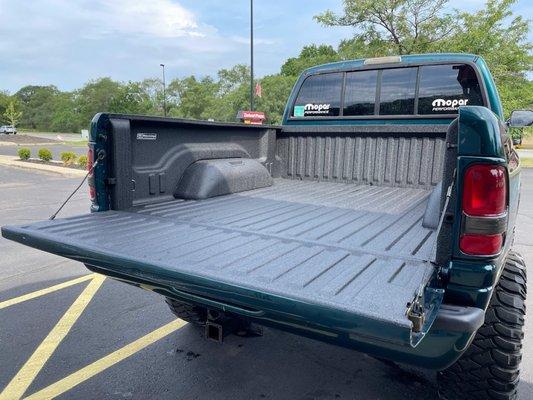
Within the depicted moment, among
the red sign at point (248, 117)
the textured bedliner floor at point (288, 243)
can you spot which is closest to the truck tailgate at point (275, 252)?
the textured bedliner floor at point (288, 243)

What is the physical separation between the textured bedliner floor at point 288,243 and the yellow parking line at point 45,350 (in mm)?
1091

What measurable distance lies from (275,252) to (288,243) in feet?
Answer: 0.59

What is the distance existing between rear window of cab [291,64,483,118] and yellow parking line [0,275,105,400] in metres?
Answer: 3.19

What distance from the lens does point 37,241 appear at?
2.31 m

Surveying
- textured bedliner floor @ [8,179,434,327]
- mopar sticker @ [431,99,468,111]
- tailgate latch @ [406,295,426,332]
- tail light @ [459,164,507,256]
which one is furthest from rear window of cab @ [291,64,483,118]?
tailgate latch @ [406,295,426,332]

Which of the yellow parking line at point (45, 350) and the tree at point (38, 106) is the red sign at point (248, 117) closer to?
the yellow parking line at point (45, 350)

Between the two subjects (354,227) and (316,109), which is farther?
(316,109)

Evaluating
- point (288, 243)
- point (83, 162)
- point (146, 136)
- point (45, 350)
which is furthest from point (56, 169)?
point (288, 243)

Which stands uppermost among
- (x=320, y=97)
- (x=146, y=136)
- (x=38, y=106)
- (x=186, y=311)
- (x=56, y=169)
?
(x=38, y=106)

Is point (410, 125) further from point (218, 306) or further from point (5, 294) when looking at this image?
point (5, 294)

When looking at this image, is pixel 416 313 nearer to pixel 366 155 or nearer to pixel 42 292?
pixel 366 155

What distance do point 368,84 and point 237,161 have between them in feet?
5.95

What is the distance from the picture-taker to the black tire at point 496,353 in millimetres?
2004

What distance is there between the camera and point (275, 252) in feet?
6.91
